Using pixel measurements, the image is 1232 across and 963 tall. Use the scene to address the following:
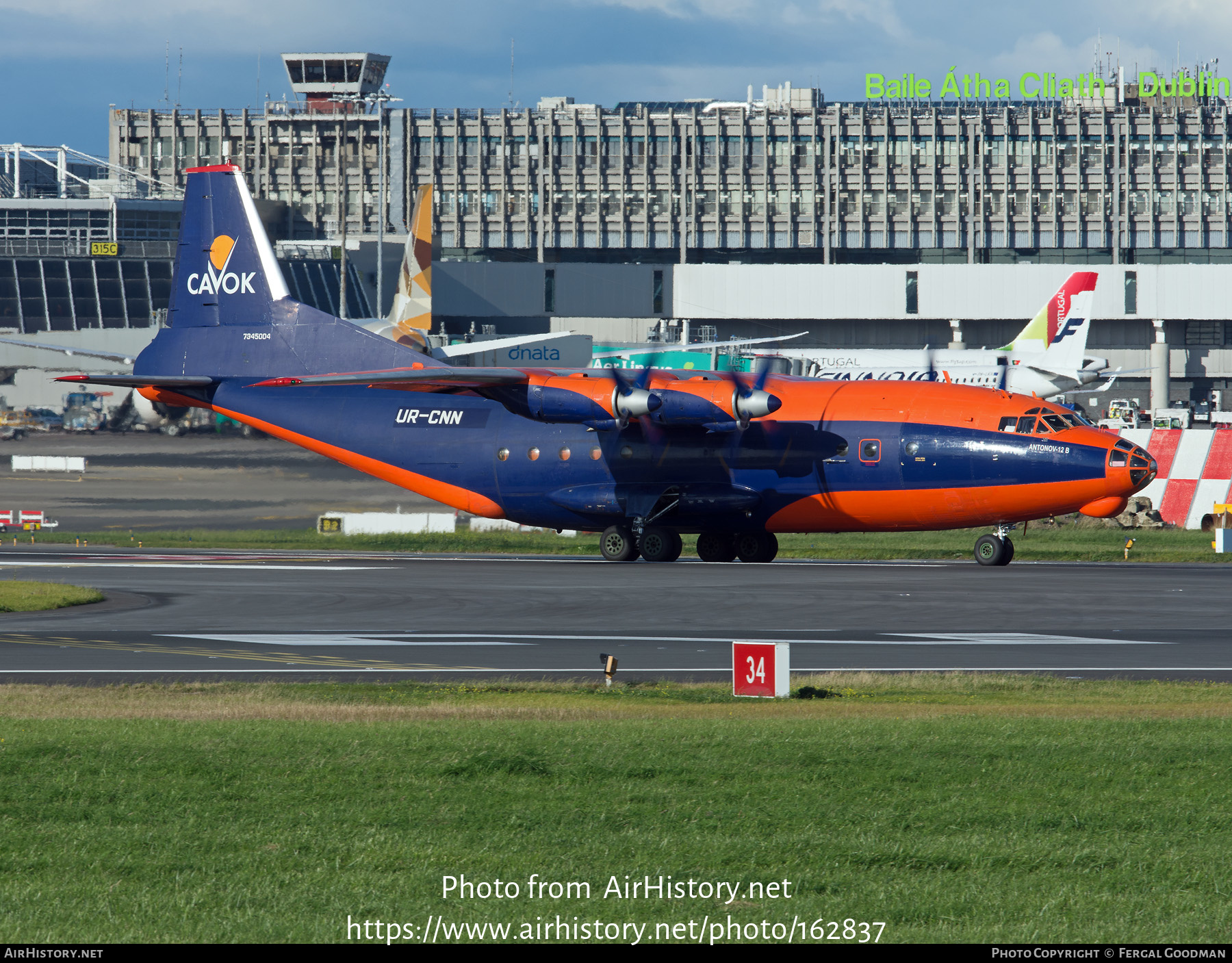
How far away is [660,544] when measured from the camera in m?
37.0

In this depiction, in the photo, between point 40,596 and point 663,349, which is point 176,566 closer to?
point 40,596

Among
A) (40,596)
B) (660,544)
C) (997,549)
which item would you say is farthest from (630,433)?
(40,596)

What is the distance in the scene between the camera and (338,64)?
472ft

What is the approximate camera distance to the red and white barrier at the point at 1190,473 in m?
50.4

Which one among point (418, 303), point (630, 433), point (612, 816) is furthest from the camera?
point (418, 303)

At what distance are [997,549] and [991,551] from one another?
0.18 meters

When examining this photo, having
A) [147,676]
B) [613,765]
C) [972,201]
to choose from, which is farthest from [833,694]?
[972,201]

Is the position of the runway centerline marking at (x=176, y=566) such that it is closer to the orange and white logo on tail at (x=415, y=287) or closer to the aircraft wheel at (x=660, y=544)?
the aircraft wheel at (x=660, y=544)

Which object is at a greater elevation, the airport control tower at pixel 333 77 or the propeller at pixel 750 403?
the airport control tower at pixel 333 77

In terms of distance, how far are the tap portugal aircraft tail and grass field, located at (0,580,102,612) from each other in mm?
10821

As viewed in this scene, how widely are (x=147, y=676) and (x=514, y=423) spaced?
19.9 m

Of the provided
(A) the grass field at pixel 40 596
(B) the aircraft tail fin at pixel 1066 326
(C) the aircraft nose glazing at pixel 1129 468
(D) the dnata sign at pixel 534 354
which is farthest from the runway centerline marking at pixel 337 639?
(D) the dnata sign at pixel 534 354

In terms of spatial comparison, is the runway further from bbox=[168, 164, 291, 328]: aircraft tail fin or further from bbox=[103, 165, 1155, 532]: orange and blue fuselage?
bbox=[168, 164, 291, 328]: aircraft tail fin

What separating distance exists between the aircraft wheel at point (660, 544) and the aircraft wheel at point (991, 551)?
8123 mm
